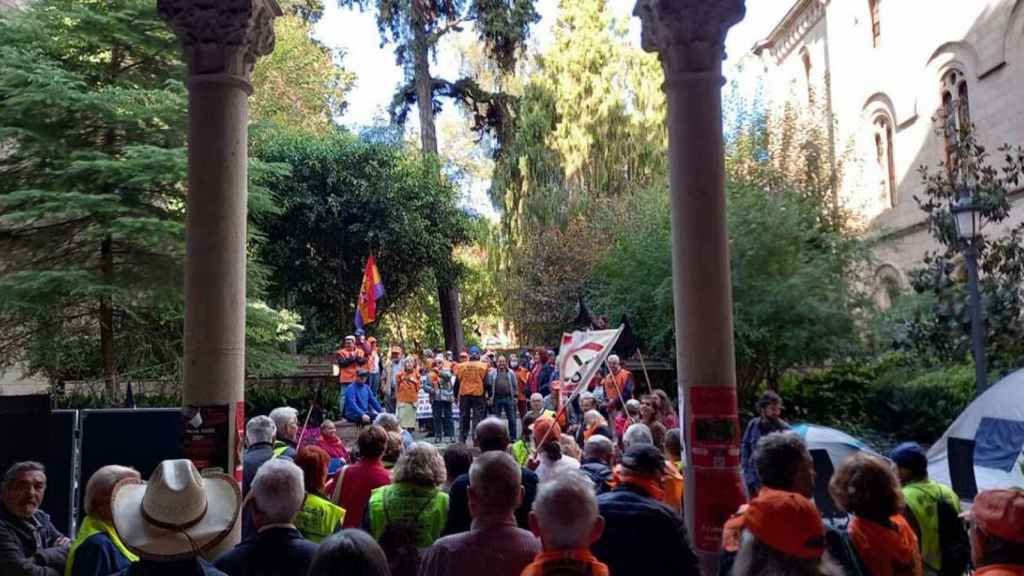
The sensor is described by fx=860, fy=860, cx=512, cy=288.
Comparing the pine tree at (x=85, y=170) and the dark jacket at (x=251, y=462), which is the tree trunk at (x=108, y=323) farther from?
the dark jacket at (x=251, y=462)

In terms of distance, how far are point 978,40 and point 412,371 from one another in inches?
693

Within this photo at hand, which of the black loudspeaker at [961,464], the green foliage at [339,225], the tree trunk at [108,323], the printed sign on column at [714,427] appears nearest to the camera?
the printed sign on column at [714,427]

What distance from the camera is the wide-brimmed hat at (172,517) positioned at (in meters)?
2.89

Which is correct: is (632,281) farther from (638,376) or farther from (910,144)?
(910,144)

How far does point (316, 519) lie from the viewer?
4.64 metres

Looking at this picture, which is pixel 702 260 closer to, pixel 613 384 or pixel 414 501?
pixel 414 501

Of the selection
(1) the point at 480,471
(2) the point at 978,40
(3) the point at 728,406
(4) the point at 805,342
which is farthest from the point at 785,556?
(2) the point at 978,40

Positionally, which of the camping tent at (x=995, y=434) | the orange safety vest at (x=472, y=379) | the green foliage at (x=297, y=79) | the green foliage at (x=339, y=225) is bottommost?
the camping tent at (x=995, y=434)

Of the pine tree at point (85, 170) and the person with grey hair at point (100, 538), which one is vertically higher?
the pine tree at point (85, 170)

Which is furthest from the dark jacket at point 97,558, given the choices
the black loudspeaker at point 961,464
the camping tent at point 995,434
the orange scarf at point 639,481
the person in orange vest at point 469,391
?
the person in orange vest at point 469,391

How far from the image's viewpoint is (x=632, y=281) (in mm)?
20109

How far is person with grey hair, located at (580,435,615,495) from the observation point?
219 inches

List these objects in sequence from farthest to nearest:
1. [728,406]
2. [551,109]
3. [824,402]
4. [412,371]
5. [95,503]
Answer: [551,109] → [824,402] → [412,371] → [728,406] → [95,503]

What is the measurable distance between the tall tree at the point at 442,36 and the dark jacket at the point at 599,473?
2216 cm
